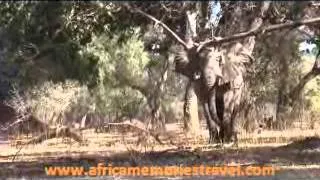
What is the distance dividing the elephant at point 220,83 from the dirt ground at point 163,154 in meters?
0.98

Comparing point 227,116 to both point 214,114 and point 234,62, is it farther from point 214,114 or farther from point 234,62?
point 234,62

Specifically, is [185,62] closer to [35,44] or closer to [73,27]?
[73,27]

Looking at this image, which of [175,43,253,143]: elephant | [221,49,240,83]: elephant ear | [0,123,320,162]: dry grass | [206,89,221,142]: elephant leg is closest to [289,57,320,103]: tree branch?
[0,123,320,162]: dry grass

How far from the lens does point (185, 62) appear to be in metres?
19.1

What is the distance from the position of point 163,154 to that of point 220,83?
4420 mm

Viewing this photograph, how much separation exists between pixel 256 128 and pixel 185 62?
34.1 ft

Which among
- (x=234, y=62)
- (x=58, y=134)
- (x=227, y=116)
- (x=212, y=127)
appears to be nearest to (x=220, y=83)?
(x=227, y=116)

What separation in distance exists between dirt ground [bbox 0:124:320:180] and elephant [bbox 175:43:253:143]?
984 mm

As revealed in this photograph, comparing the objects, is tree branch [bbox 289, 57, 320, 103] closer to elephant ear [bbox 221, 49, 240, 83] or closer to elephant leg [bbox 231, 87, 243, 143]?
elephant leg [bbox 231, 87, 243, 143]

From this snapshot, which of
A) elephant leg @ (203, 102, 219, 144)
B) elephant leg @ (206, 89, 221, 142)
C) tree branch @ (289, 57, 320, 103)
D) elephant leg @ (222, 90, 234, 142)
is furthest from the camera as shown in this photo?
tree branch @ (289, 57, 320, 103)

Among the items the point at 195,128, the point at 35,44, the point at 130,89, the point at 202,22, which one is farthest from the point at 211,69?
the point at 130,89

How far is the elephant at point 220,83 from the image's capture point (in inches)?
781

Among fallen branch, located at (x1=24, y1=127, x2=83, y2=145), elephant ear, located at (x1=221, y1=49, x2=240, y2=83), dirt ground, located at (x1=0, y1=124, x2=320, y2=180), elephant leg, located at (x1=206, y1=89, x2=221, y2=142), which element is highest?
elephant ear, located at (x1=221, y1=49, x2=240, y2=83)

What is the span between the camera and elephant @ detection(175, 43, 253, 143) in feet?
65.1
